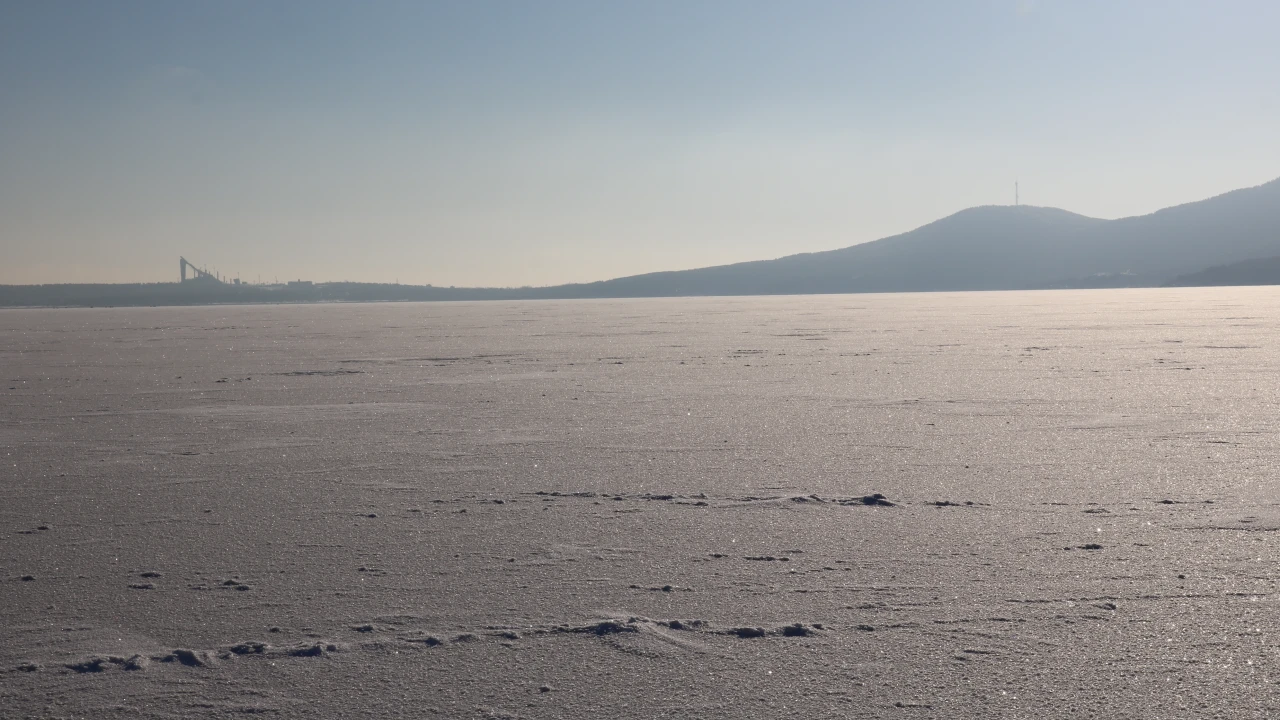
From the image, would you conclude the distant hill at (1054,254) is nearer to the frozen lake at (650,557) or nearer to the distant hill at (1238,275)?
the distant hill at (1238,275)

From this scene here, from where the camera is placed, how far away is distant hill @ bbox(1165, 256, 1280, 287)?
106438mm

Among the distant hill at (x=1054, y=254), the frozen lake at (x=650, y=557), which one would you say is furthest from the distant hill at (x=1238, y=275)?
the frozen lake at (x=650, y=557)

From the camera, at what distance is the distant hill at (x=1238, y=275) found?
106 m

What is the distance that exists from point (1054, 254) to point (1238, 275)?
73435 mm

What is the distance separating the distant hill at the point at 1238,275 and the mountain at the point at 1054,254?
28982 millimetres

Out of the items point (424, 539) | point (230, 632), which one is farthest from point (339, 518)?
point (230, 632)

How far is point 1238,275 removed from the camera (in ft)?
365

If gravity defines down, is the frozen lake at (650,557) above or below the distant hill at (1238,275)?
below

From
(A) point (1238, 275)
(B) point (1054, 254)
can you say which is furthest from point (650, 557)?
(B) point (1054, 254)

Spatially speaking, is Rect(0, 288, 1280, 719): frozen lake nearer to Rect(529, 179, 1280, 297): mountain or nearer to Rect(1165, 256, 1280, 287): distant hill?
Rect(1165, 256, 1280, 287): distant hill

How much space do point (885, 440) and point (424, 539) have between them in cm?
351

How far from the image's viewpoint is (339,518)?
464cm

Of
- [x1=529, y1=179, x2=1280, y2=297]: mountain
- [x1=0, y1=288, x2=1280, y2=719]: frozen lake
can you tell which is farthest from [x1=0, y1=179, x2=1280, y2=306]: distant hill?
[x1=0, y1=288, x2=1280, y2=719]: frozen lake

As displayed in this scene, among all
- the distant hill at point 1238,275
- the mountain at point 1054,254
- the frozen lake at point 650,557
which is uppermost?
the mountain at point 1054,254
